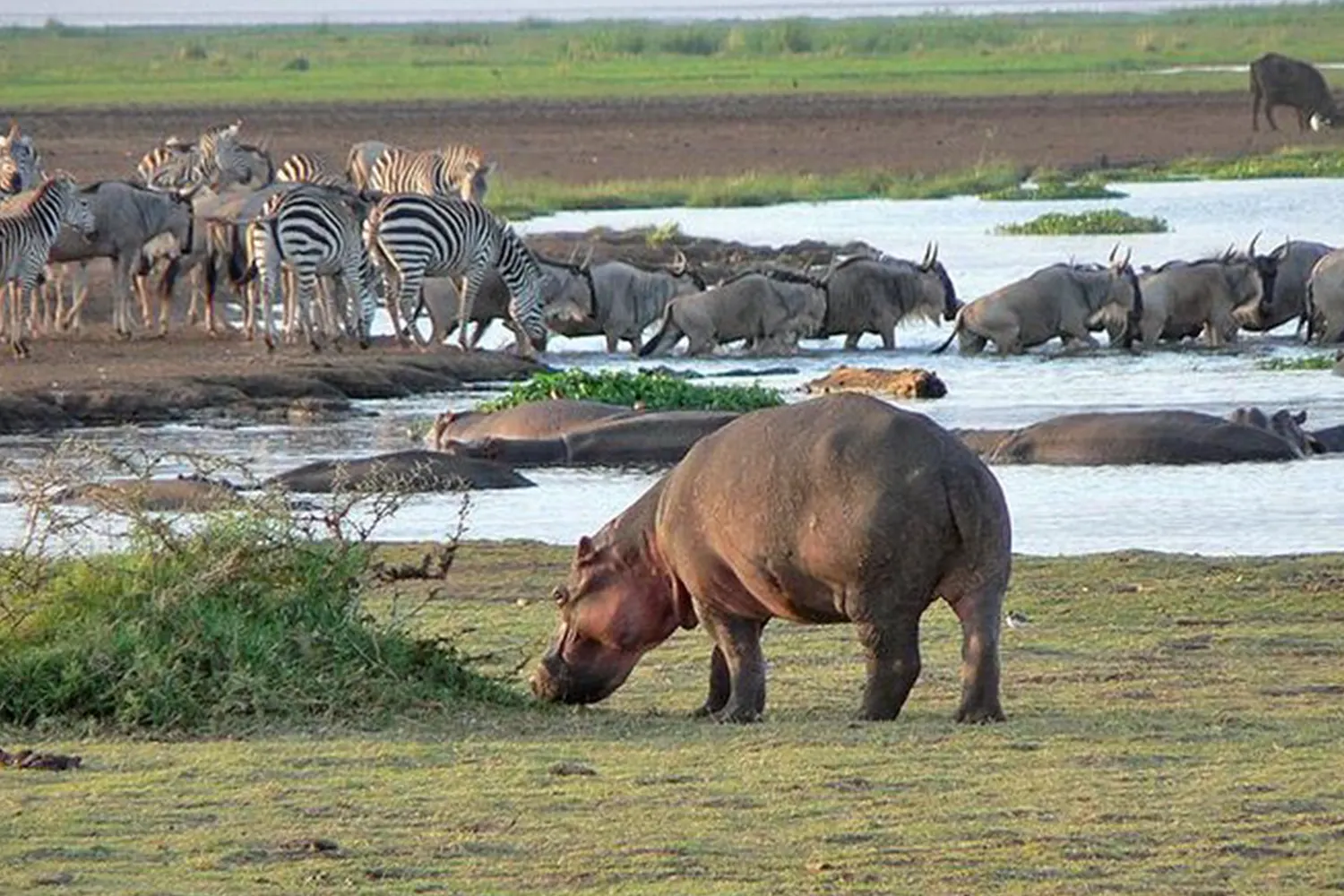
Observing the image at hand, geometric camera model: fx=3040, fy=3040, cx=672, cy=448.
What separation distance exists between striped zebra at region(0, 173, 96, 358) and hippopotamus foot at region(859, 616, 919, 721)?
15486 mm

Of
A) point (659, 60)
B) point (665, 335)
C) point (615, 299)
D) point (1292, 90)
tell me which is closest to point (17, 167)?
point (615, 299)

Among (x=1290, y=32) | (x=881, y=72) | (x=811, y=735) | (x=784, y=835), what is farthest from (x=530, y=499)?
(x=1290, y=32)

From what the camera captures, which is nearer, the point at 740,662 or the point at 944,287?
the point at 740,662

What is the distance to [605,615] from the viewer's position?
909cm

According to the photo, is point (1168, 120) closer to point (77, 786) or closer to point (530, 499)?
point (530, 499)

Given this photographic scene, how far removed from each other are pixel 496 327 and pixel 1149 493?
1341 cm

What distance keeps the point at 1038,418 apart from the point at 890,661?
37.0 feet

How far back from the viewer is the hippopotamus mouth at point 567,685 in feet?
30.0

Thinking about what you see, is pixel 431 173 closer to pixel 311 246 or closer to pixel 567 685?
pixel 311 246

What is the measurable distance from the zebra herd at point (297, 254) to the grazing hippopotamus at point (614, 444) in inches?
262

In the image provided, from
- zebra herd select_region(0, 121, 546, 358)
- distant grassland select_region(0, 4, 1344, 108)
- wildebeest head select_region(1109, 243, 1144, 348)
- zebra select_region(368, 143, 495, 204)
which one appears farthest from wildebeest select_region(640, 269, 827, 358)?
distant grassland select_region(0, 4, 1344, 108)

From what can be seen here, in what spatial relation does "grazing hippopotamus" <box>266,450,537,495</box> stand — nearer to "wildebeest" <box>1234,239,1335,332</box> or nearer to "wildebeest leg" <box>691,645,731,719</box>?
"wildebeest leg" <box>691,645,731,719</box>

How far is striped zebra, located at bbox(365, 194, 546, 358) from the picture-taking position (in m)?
24.6

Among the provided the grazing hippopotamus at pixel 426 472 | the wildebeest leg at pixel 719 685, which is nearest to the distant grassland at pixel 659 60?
the grazing hippopotamus at pixel 426 472
